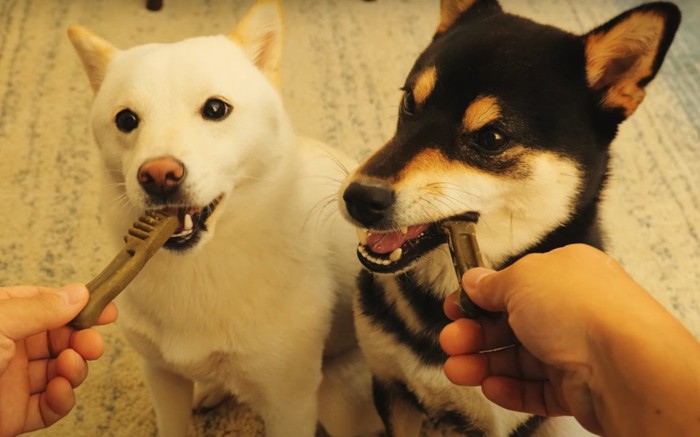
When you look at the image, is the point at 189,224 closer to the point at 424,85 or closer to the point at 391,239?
the point at 391,239

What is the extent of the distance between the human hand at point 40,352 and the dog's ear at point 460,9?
Result: 750 millimetres

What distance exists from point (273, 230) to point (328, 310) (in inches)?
7.4

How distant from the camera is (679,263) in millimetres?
1819

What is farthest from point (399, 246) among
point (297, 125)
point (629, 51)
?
point (297, 125)

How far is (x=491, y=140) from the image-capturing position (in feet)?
3.22

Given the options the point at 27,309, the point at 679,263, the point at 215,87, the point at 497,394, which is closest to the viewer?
the point at 27,309

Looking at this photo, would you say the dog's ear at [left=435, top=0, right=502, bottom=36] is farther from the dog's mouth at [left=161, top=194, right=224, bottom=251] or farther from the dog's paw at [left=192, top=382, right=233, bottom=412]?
the dog's paw at [left=192, top=382, right=233, bottom=412]

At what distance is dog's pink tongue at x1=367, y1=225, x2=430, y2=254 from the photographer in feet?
3.37

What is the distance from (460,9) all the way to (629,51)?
0.32 metres

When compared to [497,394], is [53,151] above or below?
below

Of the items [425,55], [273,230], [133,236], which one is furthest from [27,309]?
[425,55]

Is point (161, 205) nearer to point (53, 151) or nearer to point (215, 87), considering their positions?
point (215, 87)

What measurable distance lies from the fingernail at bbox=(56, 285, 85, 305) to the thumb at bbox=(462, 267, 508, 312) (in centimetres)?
47

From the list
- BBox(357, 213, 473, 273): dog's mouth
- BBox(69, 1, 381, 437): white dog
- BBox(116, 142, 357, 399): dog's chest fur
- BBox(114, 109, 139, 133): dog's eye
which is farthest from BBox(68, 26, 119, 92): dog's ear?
BBox(357, 213, 473, 273): dog's mouth
